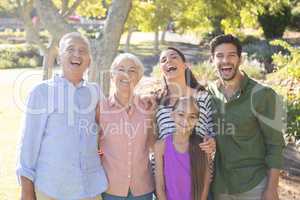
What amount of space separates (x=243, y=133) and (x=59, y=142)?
1.39 m

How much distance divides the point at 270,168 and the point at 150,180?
92cm

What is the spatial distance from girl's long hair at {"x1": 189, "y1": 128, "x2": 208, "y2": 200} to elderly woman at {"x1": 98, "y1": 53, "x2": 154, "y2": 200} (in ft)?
1.07

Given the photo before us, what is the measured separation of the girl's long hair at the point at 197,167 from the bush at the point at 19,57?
20.9 metres

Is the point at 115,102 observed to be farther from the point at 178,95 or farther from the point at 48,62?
the point at 48,62

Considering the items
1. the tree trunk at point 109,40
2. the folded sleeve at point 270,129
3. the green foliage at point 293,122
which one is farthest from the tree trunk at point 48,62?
the folded sleeve at point 270,129

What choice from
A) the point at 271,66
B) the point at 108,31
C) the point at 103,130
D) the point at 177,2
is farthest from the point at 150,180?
the point at 271,66

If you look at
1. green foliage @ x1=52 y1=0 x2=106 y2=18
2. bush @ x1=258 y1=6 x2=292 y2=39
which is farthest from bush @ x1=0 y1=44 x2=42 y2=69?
bush @ x1=258 y1=6 x2=292 y2=39

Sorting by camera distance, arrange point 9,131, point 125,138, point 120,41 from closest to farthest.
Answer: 1. point 125,138
2. point 9,131
3. point 120,41

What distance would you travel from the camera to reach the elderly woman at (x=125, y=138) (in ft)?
11.4

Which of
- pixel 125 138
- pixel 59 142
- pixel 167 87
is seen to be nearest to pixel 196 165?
pixel 125 138

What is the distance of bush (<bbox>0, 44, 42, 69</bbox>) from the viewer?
926 inches

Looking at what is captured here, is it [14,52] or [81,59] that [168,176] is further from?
[14,52]

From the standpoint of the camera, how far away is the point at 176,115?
11.6ft

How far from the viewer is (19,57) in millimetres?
24625
